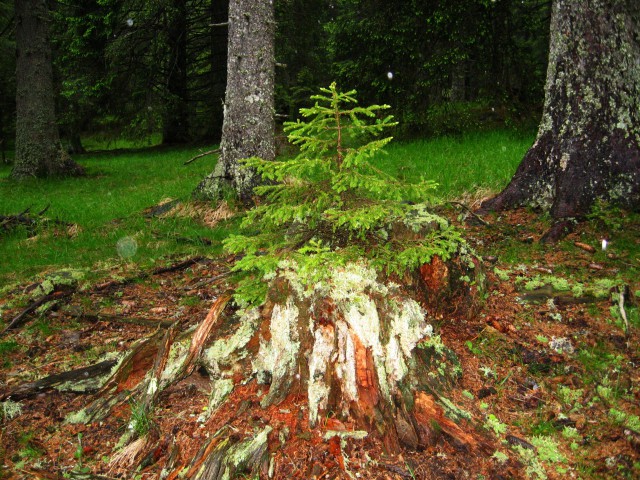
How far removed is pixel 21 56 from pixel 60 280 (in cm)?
1157

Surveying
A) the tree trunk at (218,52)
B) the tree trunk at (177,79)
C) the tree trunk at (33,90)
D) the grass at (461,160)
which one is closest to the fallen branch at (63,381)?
the grass at (461,160)

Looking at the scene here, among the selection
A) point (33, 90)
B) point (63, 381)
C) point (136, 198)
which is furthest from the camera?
point (33, 90)

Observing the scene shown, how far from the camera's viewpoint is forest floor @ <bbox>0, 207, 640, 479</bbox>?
100 inches

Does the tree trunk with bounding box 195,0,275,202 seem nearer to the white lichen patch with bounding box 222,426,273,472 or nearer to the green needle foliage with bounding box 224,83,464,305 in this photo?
the green needle foliage with bounding box 224,83,464,305

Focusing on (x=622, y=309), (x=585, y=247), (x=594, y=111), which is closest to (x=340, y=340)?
(x=622, y=309)

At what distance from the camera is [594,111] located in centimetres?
540

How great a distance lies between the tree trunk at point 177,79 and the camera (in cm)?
1928

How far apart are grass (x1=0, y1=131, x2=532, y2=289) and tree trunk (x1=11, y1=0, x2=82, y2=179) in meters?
0.95

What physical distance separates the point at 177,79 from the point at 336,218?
67.9ft

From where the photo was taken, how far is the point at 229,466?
248 cm

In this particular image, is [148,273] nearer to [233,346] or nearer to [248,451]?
[233,346]

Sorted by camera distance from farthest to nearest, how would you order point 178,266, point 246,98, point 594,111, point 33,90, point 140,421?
point 33,90 < point 246,98 < point 178,266 < point 594,111 < point 140,421

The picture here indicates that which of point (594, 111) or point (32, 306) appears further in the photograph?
point (594, 111)

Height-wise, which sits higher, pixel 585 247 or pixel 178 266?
pixel 585 247
